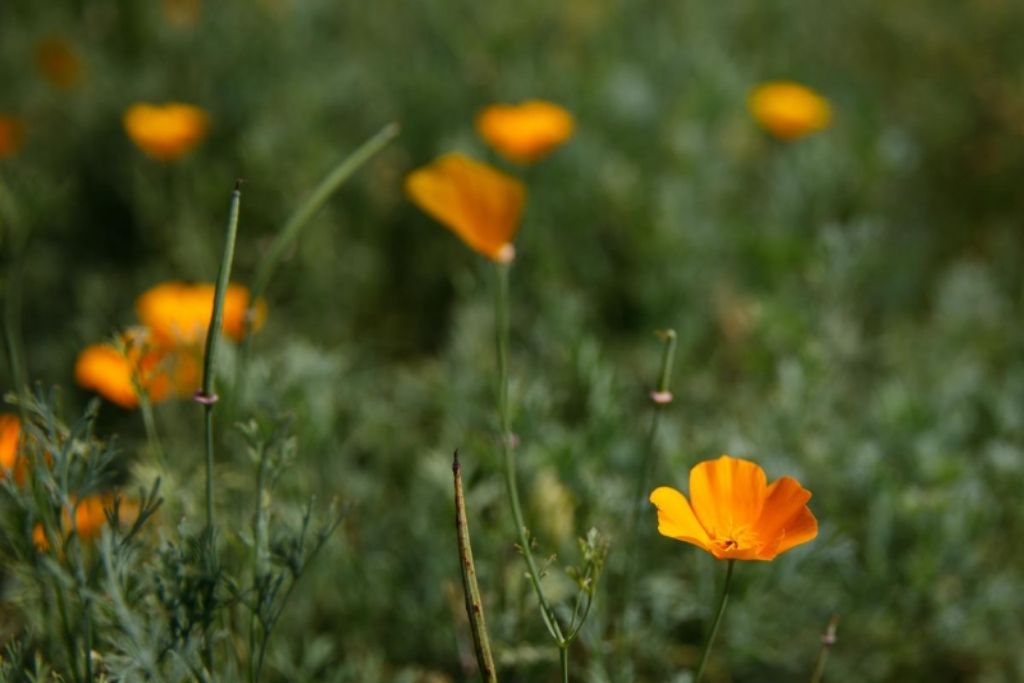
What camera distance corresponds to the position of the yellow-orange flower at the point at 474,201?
57.4 inches

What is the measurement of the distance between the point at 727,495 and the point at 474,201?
26.4 inches

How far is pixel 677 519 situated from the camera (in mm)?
1015

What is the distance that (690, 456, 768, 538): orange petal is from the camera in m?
1.06

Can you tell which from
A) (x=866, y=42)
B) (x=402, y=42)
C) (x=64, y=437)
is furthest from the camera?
(x=866, y=42)

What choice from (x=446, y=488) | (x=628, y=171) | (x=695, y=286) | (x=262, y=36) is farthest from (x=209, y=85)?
(x=446, y=488)

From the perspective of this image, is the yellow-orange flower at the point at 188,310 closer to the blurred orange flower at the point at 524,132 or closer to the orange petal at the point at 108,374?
the orange petal at the point at 108,374

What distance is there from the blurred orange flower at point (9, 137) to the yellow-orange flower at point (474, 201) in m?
1.50

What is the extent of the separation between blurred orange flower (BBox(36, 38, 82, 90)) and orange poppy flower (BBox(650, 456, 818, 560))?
8.14 ft

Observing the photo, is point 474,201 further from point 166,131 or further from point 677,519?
point 166,131

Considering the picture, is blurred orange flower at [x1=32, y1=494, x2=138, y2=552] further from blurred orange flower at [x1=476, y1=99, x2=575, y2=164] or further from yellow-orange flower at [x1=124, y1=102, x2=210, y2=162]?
blurred orange flower at [x1=476, y1=99, x2=575, y2=164]

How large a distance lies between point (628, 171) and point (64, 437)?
173cm

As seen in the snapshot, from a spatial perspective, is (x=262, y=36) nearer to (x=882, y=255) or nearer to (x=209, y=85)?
(x=209, y=85)

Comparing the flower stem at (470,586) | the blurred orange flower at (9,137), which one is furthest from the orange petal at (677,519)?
the blurred orange flower at (9,137)

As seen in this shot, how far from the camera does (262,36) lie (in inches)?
119
